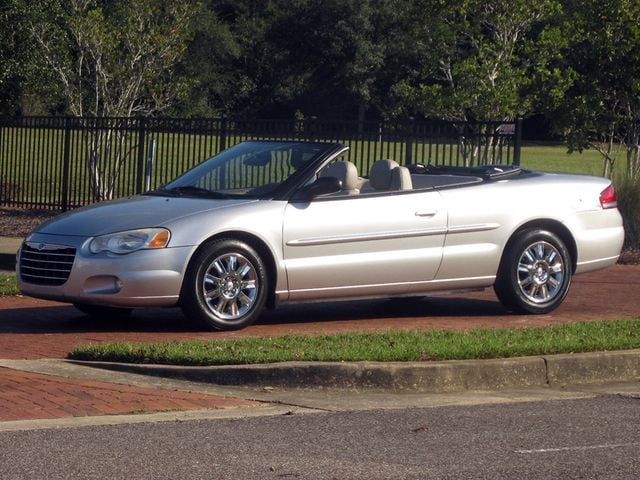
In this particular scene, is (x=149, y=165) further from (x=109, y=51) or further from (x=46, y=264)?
(x=46, y=264)

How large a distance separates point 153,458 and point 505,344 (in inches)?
142

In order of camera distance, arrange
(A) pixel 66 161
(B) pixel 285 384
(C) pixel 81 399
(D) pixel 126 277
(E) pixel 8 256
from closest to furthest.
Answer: (C) pixel 81 399
(B) pixel 285 384
(D) pixel 126 277
(E) pixel 8 256
(A) pixel 66 161

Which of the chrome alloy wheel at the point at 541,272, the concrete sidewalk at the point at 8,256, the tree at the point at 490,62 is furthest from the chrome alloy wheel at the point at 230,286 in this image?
the tree at the point at 490,62

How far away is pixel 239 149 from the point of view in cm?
1112

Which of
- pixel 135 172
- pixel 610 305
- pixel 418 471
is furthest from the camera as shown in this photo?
pixel 135 172

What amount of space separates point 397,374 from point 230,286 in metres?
2.16

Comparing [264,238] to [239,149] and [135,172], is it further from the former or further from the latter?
[135,172]

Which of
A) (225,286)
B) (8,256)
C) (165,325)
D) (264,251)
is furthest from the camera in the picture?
(8,256)

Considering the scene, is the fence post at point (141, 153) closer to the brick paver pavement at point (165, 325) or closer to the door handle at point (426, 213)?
the brick paver pavement at point (165, 325)

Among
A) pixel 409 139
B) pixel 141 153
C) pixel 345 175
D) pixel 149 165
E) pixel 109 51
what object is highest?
pixel 109 51

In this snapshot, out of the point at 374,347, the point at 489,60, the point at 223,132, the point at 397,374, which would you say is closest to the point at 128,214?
the point at 374,347

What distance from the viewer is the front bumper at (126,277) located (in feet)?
30.9

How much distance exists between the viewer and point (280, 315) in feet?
36.4

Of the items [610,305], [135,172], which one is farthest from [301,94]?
[610,305]
